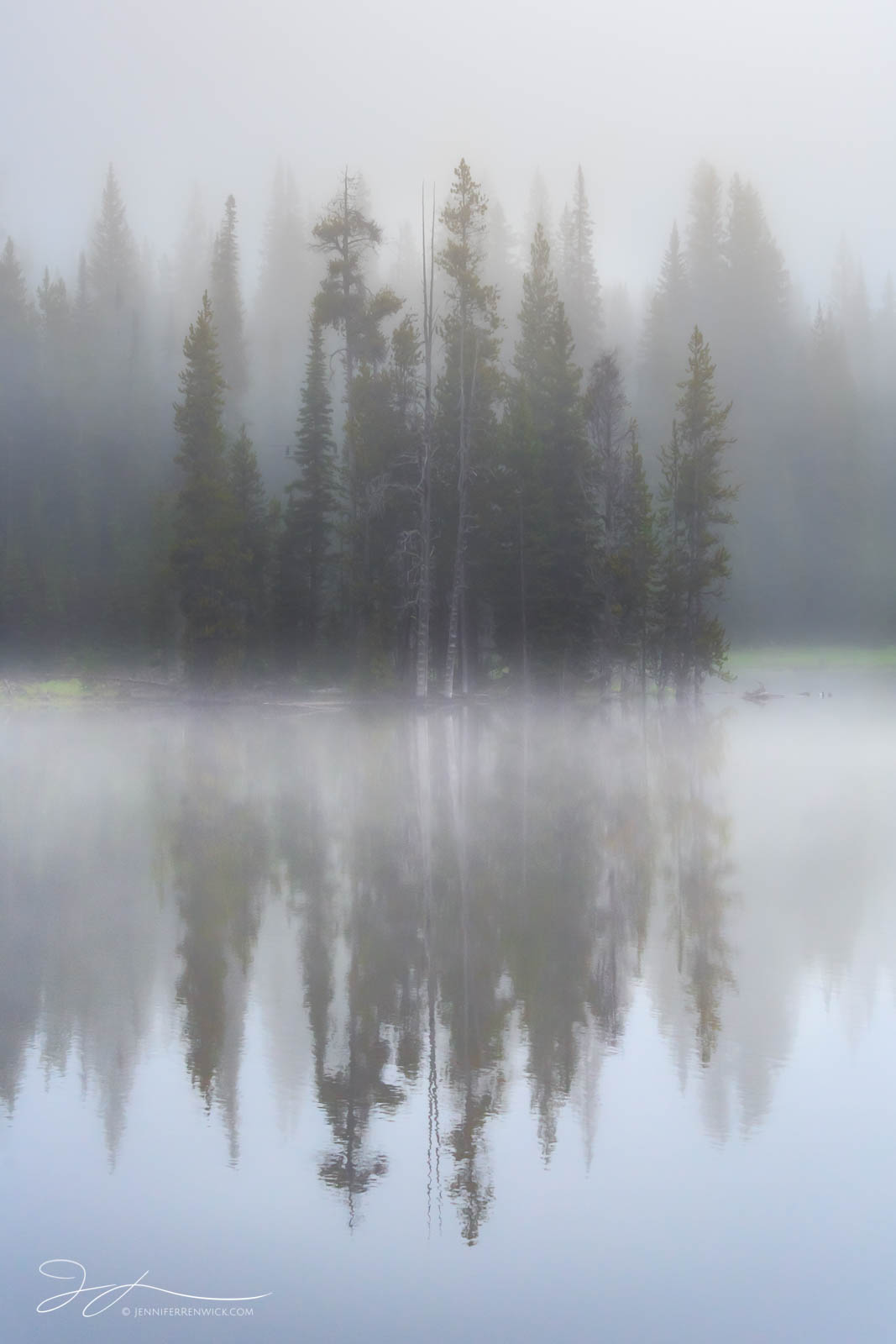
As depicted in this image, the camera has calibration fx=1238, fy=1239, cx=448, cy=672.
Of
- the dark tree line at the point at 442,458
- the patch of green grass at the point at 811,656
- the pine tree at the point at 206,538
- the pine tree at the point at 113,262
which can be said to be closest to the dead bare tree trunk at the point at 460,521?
the dark tree line at the point at 442,458

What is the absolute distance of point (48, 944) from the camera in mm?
7387

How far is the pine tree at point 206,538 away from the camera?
1299 inches

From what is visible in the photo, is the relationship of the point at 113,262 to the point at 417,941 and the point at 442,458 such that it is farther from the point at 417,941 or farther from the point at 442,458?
the point at 417,941

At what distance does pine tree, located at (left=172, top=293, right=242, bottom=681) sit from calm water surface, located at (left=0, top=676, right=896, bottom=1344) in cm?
2172

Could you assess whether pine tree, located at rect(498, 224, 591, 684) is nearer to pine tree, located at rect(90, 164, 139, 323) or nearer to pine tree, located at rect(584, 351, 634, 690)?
pine tree, located at rect(584, 351, 634, 690)

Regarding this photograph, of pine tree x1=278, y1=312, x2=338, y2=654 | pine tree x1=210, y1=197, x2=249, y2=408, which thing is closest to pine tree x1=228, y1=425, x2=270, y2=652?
pine tree x1=278, y1=312, x2=338, y2=654

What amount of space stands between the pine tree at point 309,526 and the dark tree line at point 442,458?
0.36 ft

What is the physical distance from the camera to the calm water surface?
353cm

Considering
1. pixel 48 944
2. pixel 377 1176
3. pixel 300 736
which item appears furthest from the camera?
pixel 300 736

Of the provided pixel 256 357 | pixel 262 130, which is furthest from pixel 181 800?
pixel 256 357

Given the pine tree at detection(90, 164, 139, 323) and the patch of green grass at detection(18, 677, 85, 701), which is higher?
the pine tree at detection(90, 164, 139, 323)

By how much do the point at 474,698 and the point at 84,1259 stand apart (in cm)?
2827

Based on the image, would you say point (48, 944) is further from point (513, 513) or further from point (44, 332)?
point (44, 332)

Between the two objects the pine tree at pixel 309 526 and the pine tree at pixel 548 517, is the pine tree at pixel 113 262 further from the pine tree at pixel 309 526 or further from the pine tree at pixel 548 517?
the pine tree at pixel 548 517
